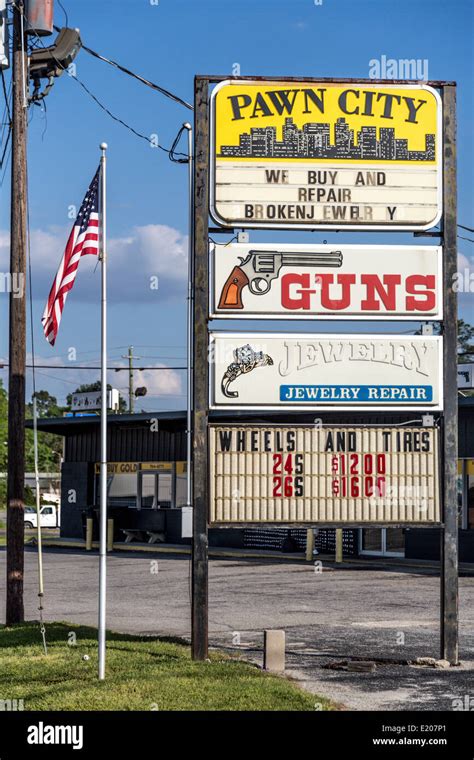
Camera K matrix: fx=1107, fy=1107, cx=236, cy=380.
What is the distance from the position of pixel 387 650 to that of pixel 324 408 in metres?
3.76

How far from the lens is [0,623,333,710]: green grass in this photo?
11391mm

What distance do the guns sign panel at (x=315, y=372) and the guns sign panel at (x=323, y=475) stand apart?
0.45 metres

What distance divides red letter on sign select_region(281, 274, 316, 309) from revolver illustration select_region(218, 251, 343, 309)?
149 millimetres

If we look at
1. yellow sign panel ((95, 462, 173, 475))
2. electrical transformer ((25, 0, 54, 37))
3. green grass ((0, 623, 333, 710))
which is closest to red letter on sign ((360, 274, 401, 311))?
green grass ((0, 623, 333, 710))

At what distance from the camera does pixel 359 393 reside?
14.7 metres

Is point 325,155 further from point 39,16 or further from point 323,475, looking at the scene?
point 39,16

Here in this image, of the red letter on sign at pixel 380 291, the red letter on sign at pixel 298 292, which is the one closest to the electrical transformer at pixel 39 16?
the red letter on sign at pixel 298 292

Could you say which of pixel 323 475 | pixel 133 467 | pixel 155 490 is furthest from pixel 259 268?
pixel 133 467

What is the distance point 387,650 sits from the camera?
15.7m

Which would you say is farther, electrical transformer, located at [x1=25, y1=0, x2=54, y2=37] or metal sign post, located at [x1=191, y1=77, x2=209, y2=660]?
electrical transformer, located at [x1=25, y1=0, x2=54, y2=37]

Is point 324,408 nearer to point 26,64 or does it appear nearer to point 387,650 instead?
point 387,650

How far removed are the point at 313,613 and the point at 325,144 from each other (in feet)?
29.9

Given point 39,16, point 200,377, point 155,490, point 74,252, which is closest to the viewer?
point 74,252

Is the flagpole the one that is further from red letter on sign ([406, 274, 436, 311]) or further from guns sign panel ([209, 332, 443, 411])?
red letter on sign ([406, 274, 436, 311])
